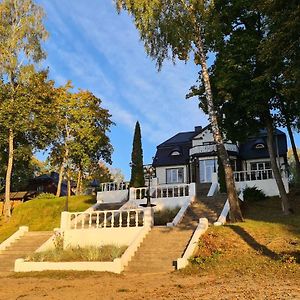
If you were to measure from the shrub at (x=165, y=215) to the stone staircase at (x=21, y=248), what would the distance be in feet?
20.6

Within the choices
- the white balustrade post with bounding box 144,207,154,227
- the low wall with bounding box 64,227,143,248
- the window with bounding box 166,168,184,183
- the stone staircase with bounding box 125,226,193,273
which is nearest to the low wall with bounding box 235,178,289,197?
the stone staircase with bounding box 125,226,193,273

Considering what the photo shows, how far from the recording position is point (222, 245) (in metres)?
15.4

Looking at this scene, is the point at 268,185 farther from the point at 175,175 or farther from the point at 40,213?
the point at 40,213

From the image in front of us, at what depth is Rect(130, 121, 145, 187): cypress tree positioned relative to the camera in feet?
102

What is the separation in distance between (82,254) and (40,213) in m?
14.4

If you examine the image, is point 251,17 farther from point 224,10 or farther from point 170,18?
point 170,18

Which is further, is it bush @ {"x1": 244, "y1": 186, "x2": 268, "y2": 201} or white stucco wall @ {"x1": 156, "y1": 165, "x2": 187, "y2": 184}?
white stucco wall @ {"x1": 156, "y1": 165, "x2": 187, "y2": 184}

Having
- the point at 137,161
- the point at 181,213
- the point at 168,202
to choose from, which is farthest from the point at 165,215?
the point at 137,161

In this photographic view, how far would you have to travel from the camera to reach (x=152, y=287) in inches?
452

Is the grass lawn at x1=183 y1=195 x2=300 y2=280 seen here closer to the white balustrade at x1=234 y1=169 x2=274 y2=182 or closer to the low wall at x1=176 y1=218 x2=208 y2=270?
the low wall at x1=176 y1=218 x2=208 y2=270

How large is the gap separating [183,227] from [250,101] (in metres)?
8.37

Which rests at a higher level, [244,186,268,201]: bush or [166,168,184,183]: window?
[166,168,184,183]: window

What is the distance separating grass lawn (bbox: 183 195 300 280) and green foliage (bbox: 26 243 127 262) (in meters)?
3.55

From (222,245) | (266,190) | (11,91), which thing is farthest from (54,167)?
(222,245)
